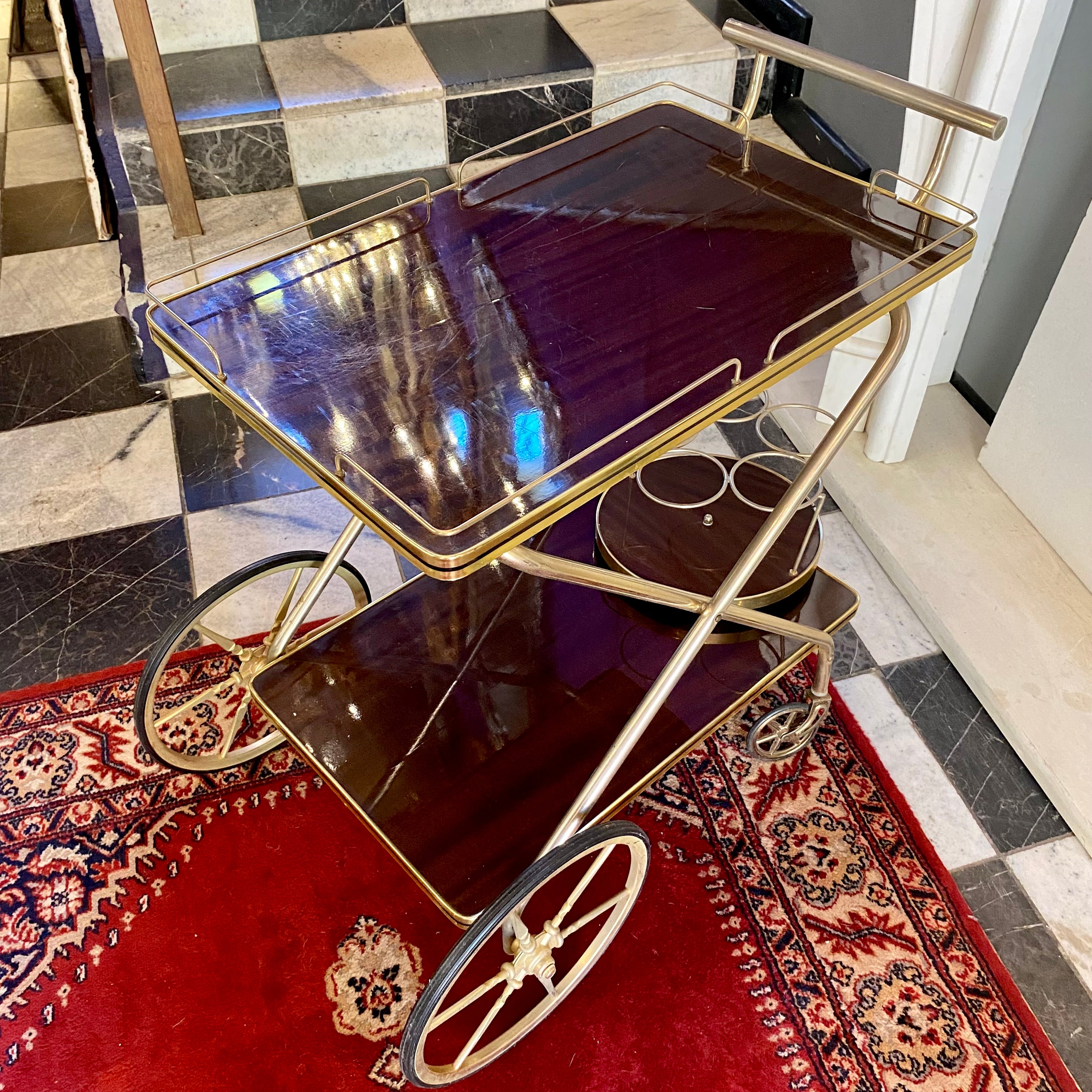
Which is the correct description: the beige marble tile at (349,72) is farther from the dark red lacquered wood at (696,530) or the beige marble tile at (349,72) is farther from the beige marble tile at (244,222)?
the dark red lacquered wood at (696,530)

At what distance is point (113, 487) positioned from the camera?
2104 millimetres

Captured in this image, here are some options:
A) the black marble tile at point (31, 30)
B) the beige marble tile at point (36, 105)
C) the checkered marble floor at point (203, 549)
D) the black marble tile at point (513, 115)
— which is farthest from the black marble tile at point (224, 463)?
the black marble tile at point (31, 30)

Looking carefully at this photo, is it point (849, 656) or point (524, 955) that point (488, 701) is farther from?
point (849, 656)

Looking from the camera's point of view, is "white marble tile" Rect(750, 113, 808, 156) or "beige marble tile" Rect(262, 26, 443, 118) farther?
"white marble tile" Rect(750, 113, 808, 156)

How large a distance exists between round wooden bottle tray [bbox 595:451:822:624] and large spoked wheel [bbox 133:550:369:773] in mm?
418

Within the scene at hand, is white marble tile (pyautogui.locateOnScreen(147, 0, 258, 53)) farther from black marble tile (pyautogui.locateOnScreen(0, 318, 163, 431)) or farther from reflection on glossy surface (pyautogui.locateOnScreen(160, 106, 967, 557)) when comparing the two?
reflection on glossy surface (pyautogui.locateOnScreen(160, 106, 967, 557))

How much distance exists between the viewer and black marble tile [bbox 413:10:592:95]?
8.34ft

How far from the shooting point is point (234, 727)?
5.03 feet

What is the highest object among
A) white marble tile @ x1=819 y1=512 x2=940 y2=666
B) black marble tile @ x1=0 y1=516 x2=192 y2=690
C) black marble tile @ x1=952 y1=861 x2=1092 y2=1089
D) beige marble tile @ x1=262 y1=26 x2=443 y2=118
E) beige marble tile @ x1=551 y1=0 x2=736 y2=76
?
beige marble tile @ x1=551 y1=0 x2=736 y2=76

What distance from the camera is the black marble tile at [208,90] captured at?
2.41m

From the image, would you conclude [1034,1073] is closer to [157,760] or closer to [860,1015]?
[860,1015]

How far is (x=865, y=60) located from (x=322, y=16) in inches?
54.9

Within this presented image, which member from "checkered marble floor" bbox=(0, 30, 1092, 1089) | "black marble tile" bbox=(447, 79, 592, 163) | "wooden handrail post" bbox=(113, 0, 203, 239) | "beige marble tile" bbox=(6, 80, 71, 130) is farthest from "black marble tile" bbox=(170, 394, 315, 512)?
"beige marble tile" bbox=(6, 80, 71, 130)

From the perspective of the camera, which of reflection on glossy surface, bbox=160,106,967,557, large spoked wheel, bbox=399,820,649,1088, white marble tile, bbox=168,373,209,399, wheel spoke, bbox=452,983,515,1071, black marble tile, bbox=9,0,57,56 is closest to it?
reflection on glossy surface, bbox=160,106,967,557
